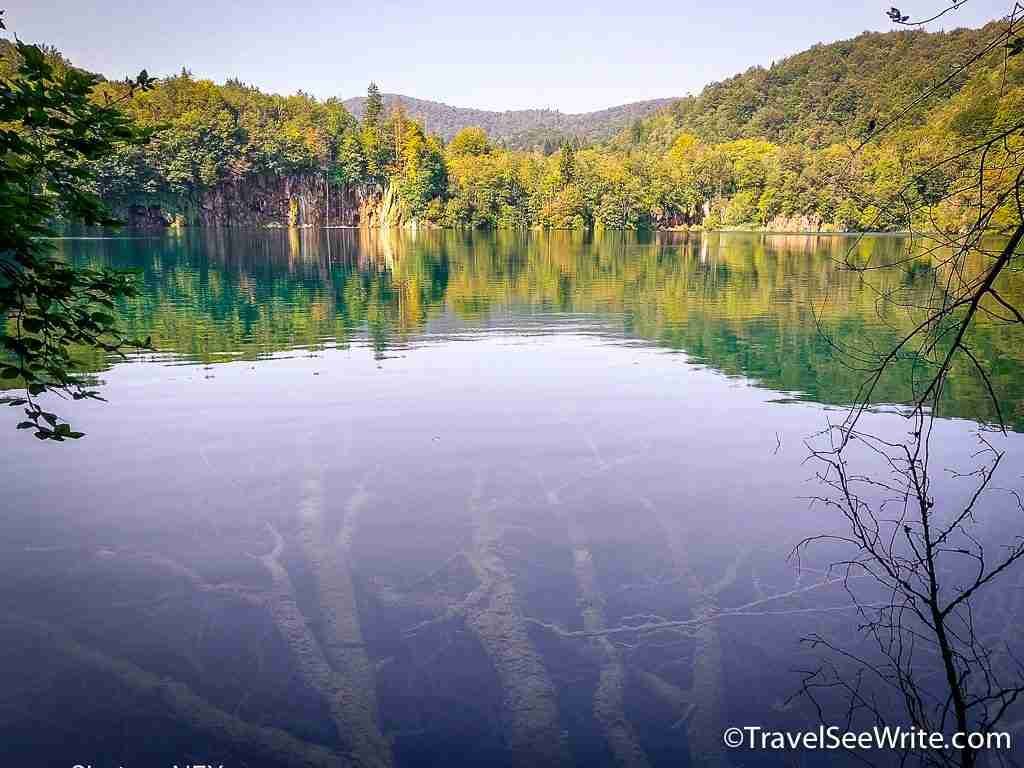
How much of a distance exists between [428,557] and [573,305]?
2646 cm

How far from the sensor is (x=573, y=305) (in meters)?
35.1

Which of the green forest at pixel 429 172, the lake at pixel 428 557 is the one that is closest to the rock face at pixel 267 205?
the green forest at pixel 429 172

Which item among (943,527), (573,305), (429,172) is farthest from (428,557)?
(429,172)

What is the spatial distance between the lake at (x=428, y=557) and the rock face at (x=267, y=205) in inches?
4798

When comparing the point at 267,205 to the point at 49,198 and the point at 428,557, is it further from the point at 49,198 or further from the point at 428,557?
the point at 49,198

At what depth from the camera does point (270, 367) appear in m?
21.0

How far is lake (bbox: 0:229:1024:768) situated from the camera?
6707 millimetres

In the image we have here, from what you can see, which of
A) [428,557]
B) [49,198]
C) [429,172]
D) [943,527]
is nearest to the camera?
[49,198]

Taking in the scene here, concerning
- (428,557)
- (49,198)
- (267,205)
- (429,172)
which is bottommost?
(428,557)

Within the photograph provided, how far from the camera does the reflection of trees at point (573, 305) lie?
2214cm

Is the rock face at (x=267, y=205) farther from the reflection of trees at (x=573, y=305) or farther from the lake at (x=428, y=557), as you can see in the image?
the lake at (x=428, y=557)

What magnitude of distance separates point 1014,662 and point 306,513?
8772 millimetres

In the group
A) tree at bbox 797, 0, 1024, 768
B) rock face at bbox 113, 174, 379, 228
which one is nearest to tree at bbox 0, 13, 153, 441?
tree at bbox 797, 0, 1024, 768

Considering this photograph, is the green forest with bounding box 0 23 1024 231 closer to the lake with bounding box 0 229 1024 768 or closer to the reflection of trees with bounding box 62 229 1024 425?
the reflection of trees with bounding box 62 229 1024 425
